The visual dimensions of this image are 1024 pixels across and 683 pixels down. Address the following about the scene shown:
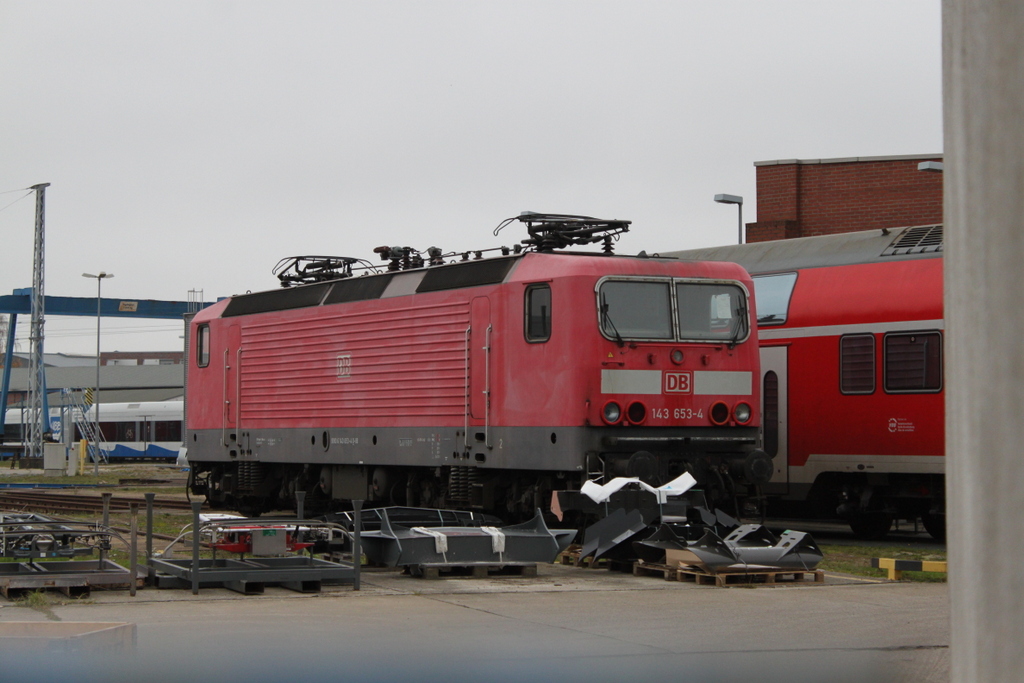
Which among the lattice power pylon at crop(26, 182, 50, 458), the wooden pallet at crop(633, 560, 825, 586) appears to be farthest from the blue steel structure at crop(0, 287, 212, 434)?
the wooden pallet at crop(633, 560, 825, 586)

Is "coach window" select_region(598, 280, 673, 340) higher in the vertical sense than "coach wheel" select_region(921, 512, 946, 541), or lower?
higher

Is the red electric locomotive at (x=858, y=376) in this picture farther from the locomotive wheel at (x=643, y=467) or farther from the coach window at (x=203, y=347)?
the coach window at (x=203, y=347)

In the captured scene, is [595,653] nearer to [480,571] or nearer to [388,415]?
[480,571]

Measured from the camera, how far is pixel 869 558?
14047mm

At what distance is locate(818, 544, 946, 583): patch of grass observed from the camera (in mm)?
12062

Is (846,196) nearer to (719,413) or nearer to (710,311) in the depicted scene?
(710,311)

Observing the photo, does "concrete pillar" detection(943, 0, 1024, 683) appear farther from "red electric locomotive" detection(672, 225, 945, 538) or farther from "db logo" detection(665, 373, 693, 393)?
"red electric locomotive" detection(672, 225, 945, 538)

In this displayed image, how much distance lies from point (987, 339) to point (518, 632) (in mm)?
6766

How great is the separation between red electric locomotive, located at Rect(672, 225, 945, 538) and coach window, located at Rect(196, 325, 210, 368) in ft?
30.3

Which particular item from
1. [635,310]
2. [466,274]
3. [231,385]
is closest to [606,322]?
[635,310]

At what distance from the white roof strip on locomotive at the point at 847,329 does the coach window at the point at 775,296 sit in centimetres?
15

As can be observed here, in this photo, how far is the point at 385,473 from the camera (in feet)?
56.1

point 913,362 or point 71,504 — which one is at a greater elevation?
point 913,362

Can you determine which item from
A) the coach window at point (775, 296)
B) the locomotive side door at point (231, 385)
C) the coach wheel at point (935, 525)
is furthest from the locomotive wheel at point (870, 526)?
the locomotive side door at point (231, 385)
